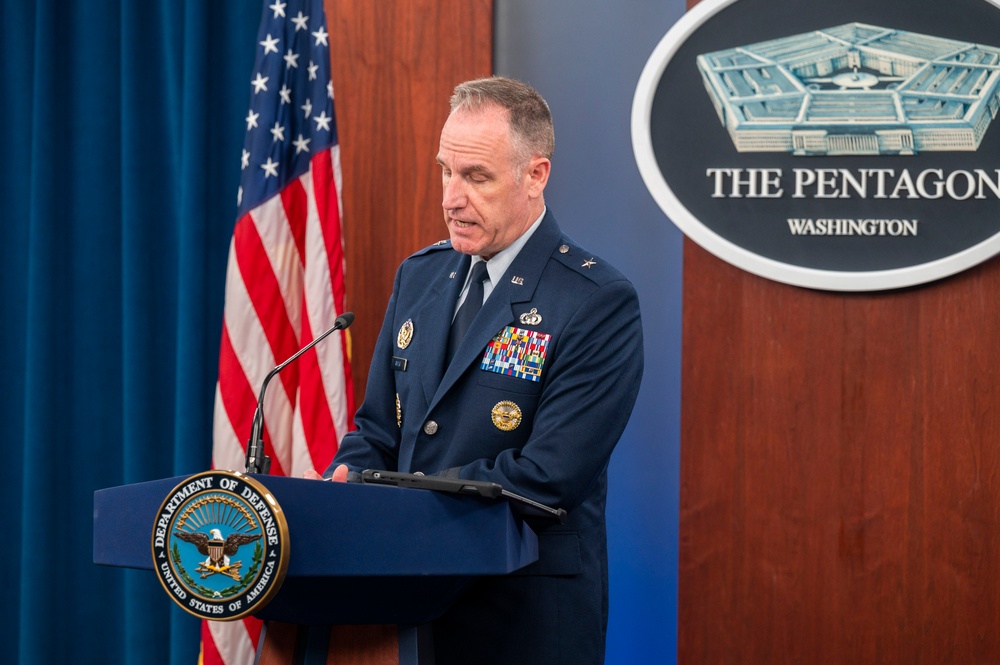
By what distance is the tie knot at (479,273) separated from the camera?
6.24ft

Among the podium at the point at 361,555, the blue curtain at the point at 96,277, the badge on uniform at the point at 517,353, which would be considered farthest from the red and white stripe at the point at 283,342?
the podium at the point at 361,555

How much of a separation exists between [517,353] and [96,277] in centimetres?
209

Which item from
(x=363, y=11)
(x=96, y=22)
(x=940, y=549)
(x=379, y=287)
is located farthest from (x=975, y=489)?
(x=96, y=22)

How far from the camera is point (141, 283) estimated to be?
3273 mm

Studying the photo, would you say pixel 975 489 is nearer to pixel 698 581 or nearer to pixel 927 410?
pixel 927 410

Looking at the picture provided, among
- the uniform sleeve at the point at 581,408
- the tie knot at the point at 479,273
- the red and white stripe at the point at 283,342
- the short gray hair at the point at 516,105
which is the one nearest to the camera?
the uniform sleeve at the point at 581,408

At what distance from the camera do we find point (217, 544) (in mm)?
1208

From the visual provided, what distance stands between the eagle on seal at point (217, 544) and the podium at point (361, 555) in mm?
62

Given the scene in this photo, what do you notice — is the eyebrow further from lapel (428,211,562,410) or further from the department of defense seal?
the department of defense seal

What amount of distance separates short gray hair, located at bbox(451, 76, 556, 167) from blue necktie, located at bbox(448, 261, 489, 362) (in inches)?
8.5

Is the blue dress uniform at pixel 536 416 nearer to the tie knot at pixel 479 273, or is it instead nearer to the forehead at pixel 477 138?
the tie knot at pixel 479 273

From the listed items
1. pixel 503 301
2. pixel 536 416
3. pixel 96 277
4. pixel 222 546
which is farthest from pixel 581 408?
pixel 96 277

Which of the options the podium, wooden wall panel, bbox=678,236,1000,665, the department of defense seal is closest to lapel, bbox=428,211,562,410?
the podium

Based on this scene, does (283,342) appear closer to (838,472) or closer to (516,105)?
(516,105)
